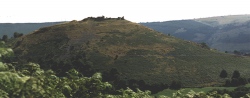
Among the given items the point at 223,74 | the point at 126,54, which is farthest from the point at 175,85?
the point at 126,54

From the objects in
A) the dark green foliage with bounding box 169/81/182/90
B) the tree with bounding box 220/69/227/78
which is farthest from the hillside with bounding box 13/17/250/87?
the dark green foliage with bounding box 169/81/182/90

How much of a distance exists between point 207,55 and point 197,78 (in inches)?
1243

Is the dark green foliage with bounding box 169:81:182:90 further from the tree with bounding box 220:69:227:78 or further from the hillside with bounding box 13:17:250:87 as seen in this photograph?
the tree with bounding box 220:69:227:78

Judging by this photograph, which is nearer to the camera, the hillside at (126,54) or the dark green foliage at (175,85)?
the dark green foliage at (175,85)

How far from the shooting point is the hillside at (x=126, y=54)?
427 ft

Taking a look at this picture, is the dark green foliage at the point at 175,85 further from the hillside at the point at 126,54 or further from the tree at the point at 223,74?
the tree at the point at 223,74

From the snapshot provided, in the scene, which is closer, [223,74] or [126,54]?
[223,74]

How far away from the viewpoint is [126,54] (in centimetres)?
14800

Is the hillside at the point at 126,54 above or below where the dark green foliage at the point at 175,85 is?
above

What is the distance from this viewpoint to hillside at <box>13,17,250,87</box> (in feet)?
427

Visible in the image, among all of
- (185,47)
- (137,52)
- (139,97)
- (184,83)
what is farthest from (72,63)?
(139,97)

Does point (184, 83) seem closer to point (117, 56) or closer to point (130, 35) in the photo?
point (117, 56)

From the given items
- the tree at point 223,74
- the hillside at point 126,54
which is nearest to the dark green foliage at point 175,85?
the hillside at point 126,54

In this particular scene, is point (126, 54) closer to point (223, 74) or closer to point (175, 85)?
point (175, 85)
